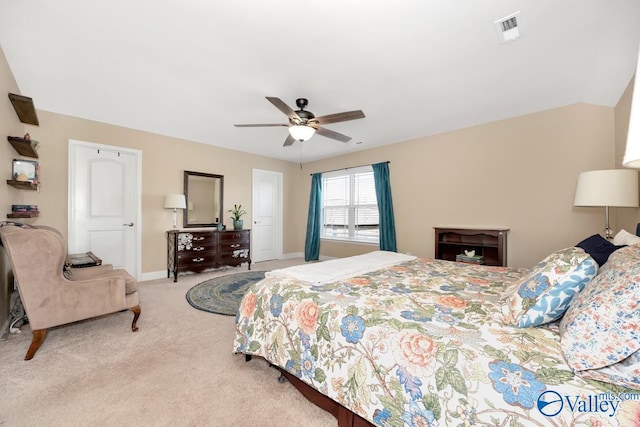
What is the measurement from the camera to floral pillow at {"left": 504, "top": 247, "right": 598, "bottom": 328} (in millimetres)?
1062

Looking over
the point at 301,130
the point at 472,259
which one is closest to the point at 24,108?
the point at 301,130

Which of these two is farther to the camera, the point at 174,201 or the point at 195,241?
the point at 195,241

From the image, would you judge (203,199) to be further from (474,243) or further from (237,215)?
(474,243)

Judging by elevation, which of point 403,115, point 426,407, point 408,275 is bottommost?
point 426,407

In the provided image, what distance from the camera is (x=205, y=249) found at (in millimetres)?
4617

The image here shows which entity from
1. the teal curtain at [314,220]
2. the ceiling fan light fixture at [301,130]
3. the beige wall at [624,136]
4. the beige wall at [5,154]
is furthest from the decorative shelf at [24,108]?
the beige wall at [624,136]

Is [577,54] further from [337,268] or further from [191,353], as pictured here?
[191,353]

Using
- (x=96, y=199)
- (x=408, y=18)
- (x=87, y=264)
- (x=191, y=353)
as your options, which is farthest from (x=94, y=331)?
(x=408, y=18)

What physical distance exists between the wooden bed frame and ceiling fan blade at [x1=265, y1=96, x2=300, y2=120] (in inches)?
88.0

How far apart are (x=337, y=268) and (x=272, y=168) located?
177 inches

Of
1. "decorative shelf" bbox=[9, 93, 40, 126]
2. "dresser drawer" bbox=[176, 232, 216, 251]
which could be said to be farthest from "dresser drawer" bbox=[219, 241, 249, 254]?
"decorative shelf" bbox=[9, 93, 40, 126]

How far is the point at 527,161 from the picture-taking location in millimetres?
3480

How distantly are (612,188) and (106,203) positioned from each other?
19.8 feet

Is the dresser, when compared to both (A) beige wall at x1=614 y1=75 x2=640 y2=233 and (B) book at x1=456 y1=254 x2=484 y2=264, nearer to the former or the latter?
(B) book at x1=456 y1=254 x2=484 y2=264
